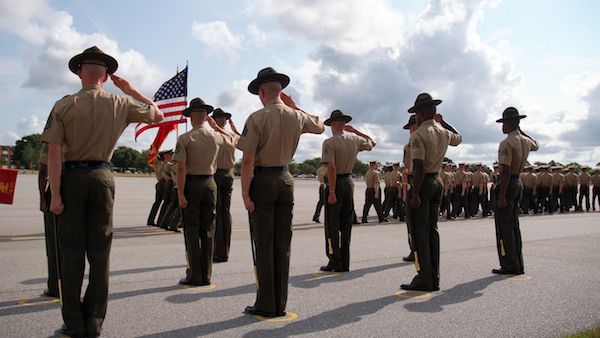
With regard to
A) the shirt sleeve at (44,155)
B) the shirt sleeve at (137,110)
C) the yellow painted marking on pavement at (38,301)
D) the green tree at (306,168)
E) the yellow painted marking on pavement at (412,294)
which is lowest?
the yellow painted marking on pavement at (412,294)

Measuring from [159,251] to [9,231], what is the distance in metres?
4.28

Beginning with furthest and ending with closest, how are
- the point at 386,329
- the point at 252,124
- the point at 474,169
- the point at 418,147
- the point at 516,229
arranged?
1. the point at 474,169
2. the point at 516,229
3. the point at 418,147
4. the point at 252,124
5. the point at 386,329

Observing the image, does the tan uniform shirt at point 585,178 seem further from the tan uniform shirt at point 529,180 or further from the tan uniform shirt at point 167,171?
the tan uniform shirt at point 167,171

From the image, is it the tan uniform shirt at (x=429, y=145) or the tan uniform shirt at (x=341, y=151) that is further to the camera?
the tan uniform shirt at (x=341, y=151)

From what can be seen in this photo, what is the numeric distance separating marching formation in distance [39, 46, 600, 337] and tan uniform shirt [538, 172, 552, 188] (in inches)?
606

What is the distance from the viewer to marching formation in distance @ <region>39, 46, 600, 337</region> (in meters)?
3.79

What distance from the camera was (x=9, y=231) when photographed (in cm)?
1005

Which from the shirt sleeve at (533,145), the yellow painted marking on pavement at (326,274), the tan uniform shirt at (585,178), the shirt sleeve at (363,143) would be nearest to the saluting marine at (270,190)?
the yellow painted marking on pavement at (326,274)

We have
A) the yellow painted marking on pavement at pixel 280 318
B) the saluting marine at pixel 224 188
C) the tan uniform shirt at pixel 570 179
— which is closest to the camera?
the yellow painted marking on pavement at pixel 280 318

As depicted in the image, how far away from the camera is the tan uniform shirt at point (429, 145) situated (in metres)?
5.61

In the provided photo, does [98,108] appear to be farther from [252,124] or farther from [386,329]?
[386,329]

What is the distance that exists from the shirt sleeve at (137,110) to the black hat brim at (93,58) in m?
0.32

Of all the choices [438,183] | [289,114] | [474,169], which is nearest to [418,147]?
[438,183]

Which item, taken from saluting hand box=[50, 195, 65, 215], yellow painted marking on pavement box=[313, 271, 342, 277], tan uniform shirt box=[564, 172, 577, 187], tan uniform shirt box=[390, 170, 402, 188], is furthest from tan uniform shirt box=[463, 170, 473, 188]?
saluting hand box=[50, 195, 65, 215]
